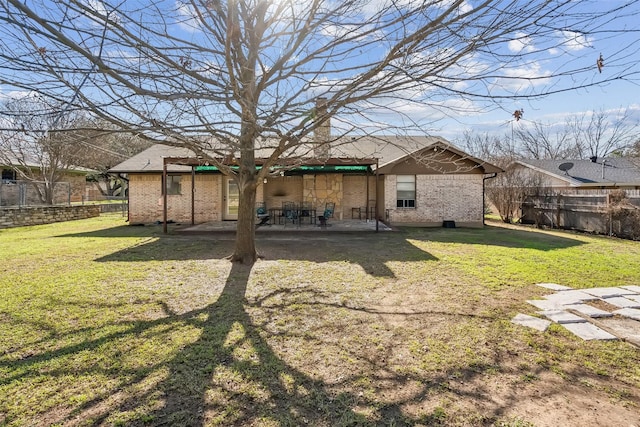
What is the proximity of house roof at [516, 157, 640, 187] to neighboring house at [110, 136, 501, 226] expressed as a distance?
10.00 metres

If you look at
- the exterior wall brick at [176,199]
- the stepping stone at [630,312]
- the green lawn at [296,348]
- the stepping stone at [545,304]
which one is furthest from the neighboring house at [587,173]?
the exterior wall brick at [176,199]

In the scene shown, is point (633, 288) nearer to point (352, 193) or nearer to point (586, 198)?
point (586, 198)

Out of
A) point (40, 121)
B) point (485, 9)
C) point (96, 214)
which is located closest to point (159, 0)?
point (40, 121)

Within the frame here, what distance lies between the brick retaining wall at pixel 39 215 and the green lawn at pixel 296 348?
10.1 metres

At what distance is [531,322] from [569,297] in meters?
1.44

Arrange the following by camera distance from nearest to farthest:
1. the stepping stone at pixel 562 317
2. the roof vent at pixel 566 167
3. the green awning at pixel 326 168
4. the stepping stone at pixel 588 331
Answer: the stepping stone at pixel 588 331 < the stepping stone at pixel 562 317 < the green awning at pixel 326 168 < the roof vent at pixel 566 167

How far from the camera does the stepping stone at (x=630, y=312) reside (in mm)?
4195

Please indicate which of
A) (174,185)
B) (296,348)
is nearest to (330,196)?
(174,185)

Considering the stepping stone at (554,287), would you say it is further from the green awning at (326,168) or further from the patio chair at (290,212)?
the patio chair at (290,212)

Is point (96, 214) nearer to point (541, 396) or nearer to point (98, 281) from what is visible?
point (98, 281)

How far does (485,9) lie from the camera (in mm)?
3527

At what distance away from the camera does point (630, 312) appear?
4.33 metres

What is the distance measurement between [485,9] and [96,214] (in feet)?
77.1

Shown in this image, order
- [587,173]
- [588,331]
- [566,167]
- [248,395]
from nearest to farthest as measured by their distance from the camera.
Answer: [248,395] → [588,331] → [566,167] → [587,173]
